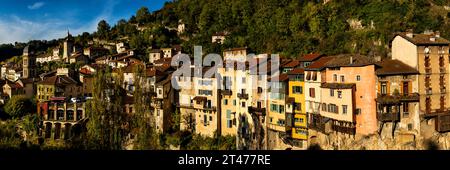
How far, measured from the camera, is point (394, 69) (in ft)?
91.3

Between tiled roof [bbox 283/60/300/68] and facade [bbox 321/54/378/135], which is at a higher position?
tiled roof [bbox 283/60/300/68]

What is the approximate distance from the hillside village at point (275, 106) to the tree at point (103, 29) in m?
Answer: 54.4

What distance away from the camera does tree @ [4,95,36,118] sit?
169 ft

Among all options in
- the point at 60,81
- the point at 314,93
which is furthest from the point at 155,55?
the point at 314,93

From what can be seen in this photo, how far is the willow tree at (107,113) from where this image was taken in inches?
1127

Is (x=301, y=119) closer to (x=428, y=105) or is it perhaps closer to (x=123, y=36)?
(x=428, y=105)

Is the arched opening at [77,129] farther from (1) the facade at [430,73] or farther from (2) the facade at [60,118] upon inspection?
(1) the facade at [430,73]

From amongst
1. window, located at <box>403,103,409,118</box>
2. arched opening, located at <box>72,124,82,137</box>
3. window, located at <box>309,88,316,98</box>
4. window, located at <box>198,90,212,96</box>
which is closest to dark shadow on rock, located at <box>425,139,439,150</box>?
window, located at <box>403,103,409,118</box>

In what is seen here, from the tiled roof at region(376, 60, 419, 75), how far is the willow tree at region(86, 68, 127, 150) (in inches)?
716

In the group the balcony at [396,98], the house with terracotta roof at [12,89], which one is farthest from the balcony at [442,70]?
the house with terracotta roof at [12,89]

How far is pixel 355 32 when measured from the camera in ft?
185

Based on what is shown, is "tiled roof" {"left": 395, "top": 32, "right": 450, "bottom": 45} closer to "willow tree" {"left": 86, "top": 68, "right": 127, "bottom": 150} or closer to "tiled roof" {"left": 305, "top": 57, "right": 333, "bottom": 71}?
"tiled roof" {"left": 305, "top": 57, "right": 333, "bottom": 71}
